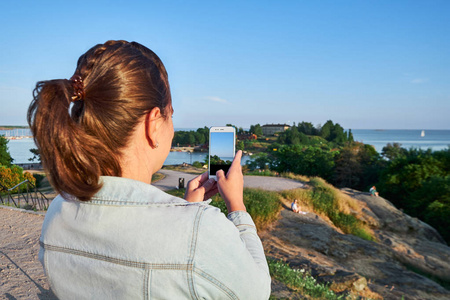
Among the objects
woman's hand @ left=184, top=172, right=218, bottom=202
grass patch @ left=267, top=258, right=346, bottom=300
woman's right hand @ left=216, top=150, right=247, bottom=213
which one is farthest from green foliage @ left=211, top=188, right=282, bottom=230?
woman's right hand @ left=216, top=150, right=247, bottom=213

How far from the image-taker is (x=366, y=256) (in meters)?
9.85

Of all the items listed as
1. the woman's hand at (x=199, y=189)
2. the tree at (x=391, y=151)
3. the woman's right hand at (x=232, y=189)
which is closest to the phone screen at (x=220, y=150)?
the woman's hand at (x=199, y=189)

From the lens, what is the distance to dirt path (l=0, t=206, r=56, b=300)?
4965 millimetres

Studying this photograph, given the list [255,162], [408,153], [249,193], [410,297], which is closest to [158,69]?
[410,297]

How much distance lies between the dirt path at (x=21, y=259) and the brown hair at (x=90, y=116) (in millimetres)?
3814

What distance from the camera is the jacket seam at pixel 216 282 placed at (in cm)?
94

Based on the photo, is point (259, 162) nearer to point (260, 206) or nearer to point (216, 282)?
point (260, 206)

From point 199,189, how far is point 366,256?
983 centimetres

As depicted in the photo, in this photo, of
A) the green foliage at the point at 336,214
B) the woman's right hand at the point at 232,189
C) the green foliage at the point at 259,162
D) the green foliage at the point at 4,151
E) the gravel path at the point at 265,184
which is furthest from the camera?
the green foliage at the point at 259,162

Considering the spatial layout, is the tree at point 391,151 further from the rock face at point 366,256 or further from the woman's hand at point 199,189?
the woman's hand at point 199,189

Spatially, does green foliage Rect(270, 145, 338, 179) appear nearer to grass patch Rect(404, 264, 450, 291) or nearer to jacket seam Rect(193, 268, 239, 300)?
grass patch Rect(404, 264, 450, 291)

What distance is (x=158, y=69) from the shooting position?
1189mm

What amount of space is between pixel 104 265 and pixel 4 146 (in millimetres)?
37112

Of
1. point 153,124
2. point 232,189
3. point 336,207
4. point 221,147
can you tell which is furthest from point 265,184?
point 153,124
